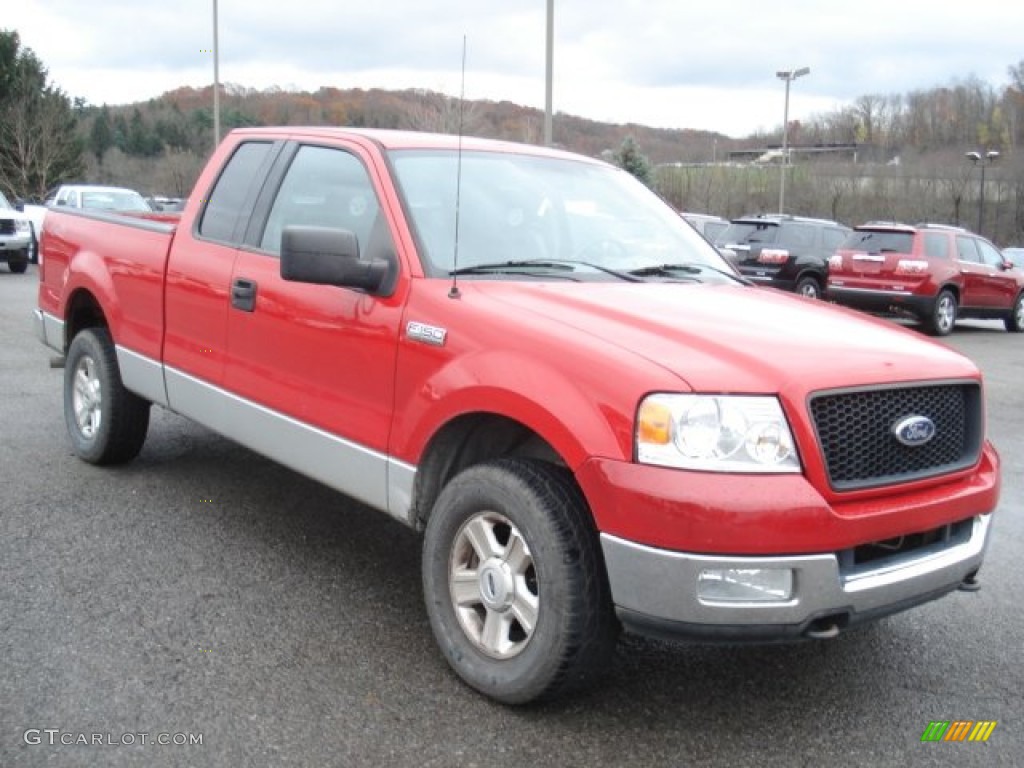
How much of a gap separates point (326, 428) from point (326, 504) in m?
1.50

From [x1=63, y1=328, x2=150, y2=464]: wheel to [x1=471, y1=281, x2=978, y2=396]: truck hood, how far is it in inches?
116

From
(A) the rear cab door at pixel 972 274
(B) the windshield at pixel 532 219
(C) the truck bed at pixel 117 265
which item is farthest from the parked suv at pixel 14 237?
(B) the windshield at pixel 532 219

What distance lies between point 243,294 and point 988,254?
16899 millimetres

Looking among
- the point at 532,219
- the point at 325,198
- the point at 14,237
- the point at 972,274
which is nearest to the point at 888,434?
the point at 532,219

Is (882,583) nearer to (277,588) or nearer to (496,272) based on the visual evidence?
(496,272)

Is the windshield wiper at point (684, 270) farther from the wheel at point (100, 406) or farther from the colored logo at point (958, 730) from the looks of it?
the wheel at point (100, 406)

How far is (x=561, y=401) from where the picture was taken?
3141 mm

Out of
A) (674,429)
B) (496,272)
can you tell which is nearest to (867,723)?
(674,429)

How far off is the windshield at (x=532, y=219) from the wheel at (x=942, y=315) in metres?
13.1

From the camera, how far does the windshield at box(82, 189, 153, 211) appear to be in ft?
67.9

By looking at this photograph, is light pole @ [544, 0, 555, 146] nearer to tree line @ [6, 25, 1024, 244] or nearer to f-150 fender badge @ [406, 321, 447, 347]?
tree line @ [6, 25, 1024, 244]

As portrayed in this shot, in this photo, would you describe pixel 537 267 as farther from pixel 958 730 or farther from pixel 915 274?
pixel 915 274

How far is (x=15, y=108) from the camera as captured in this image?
42.2m

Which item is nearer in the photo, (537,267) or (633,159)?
(537,267)
